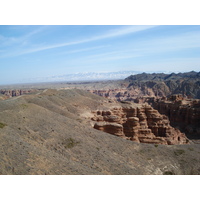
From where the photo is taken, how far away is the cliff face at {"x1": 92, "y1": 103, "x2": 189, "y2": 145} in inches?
1462

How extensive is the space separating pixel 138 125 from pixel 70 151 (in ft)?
70.3

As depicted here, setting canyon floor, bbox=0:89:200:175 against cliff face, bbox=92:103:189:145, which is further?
cliff face, bbox=92:103:189:145

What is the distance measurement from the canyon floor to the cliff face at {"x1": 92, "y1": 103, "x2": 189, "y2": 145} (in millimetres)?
6934

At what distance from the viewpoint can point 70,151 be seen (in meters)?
21.4

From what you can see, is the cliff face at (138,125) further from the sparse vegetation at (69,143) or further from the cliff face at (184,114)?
the cliff face at (184,114)

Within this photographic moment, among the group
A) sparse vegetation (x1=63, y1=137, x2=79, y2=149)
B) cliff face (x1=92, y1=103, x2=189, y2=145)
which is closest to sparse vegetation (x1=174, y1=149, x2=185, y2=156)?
cliff face (x1=92, y1=103, x2=189, y2=145)

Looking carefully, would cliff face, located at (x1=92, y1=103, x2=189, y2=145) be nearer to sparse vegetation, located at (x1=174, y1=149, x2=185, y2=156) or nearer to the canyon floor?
the canyon floor

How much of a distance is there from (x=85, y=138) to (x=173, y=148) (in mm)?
13975

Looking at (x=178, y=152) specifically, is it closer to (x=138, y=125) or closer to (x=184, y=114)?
(x=138, y=125)

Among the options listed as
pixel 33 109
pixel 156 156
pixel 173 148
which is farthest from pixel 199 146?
pixel 33 109

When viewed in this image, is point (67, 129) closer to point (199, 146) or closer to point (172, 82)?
point (199, 146)

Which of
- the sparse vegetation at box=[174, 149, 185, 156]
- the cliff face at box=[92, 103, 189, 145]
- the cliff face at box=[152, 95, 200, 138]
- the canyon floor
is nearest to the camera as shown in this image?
the canyon floor

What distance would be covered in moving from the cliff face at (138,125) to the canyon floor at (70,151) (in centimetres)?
693

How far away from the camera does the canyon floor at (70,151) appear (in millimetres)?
15172
